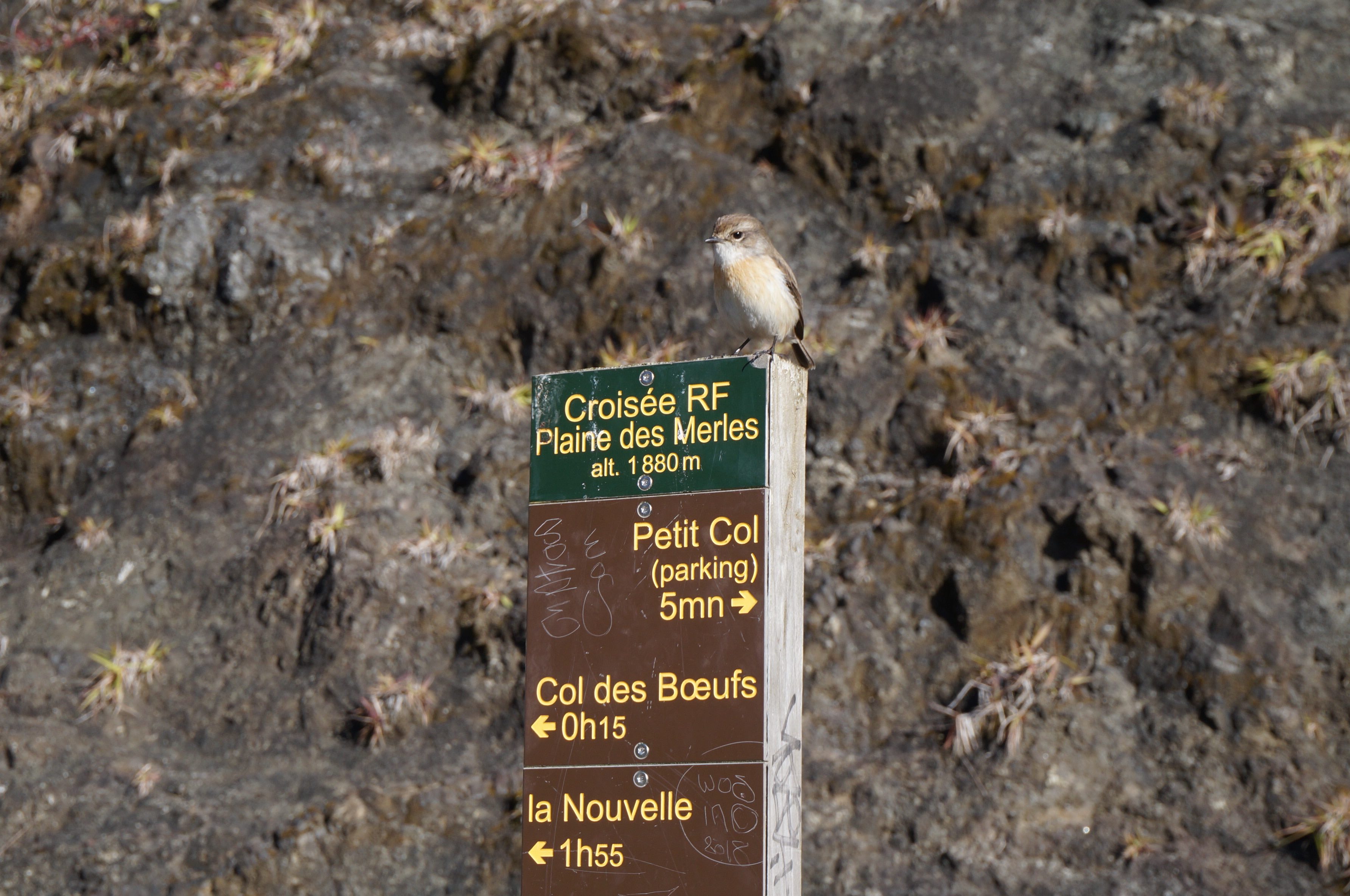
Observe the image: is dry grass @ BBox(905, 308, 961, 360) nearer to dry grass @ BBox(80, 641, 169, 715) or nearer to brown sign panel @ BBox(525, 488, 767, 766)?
brown sign panel @ BBox(525, 488, 767, 766)

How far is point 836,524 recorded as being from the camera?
27.1ft

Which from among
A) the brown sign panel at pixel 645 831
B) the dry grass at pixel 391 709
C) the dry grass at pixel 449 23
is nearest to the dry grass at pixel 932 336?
the dry grass at pixel 391 709

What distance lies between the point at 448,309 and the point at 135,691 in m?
3.45

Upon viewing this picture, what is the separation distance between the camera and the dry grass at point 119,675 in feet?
26.6

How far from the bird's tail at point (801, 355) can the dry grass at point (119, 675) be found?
470 cm

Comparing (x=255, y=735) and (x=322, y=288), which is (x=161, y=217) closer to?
(x=322, y=288)

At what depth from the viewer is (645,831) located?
4.08 meters

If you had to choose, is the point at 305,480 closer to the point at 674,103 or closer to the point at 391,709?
the point at 391,709

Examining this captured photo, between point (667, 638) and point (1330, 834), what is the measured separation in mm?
4185

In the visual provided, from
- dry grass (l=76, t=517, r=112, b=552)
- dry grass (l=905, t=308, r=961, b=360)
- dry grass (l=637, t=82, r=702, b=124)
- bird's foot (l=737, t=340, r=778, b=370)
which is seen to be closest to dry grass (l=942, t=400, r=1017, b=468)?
dry grass (l=905, t=308, r=961, b=360)

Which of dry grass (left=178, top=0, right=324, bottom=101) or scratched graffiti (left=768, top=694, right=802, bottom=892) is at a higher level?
dry grass (left=178, top=0, right=324, bottom=101)

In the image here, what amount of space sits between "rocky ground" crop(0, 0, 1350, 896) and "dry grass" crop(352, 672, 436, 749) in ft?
0.12

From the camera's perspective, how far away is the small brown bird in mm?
5840

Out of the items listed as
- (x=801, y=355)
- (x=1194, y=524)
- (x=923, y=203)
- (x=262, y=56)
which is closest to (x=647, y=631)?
(x=801, y=355)
